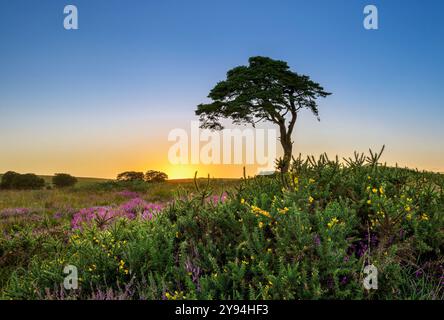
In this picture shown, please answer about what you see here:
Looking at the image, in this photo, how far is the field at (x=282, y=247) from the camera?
3053 millimetres

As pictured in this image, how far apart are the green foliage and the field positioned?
84.2 ft

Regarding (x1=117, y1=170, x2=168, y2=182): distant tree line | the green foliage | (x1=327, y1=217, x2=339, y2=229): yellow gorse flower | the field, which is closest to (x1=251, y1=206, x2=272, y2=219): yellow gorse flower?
the field

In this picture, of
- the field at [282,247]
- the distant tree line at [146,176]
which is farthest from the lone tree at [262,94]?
the field at [282,247]

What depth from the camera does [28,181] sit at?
91.5 feet

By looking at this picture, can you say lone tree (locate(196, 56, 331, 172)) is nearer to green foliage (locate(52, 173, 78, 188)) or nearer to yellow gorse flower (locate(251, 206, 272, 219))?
green foliage (locate(52, 173, 78, 188))

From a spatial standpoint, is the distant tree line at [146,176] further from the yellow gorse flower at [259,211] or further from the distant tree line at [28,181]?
the yellow gorse flower at [259,211]

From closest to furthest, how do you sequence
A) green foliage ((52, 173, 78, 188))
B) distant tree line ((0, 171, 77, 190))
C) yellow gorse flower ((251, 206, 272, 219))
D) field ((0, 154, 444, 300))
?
field ((0, 154, 444, 300)) < yellow gorse flower ((251, 206, 272, 219)) < distant tree line ((0, 171, 77, 190)) < green foliage ((52, 173, 78, 188))

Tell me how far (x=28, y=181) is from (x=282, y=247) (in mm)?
29579

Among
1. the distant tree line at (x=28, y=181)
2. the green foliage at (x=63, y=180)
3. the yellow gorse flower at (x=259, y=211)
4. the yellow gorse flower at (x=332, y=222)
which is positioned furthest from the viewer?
the green foliage at (x=63, y=180)

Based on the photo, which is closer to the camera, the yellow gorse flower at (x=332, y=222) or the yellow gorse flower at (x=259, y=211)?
the yellow gorse flower at (x=332, y=222)

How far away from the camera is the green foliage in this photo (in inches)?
1123

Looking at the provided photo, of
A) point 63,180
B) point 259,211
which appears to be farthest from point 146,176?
point 259,211

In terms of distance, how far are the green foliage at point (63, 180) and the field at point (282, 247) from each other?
25657 millimetres

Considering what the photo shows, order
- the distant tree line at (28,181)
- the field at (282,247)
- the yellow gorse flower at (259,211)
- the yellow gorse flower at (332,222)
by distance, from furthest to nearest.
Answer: the distant tree line at (28,181) < the yellow gorse flower at (259,211) < the yellow gorse flower at (332,222) < the field at (282,247)
